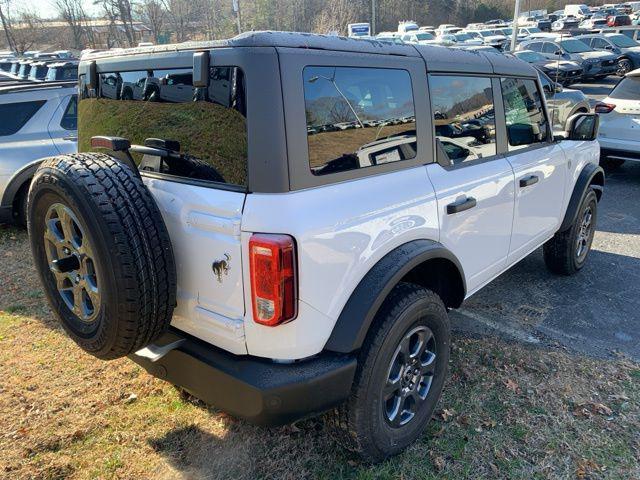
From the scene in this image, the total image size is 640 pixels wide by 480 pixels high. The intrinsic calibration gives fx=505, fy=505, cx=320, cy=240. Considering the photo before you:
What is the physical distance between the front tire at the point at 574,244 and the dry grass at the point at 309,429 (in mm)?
1372

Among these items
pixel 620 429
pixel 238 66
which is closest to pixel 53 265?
pixel 238 66

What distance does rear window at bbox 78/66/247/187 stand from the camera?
6.54 feet

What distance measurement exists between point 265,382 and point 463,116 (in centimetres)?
194

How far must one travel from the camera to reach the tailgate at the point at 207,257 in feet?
6.54

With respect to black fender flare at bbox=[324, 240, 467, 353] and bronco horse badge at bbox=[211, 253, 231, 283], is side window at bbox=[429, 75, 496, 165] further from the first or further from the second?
bronco horse badge at bbox=[211, 253, 231, 283]

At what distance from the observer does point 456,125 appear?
9.58 feet

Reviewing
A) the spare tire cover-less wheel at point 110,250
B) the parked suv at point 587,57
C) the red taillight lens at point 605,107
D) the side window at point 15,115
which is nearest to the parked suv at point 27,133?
the side window at point 15,115

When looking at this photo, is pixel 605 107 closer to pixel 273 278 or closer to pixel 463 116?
pixel 463 116

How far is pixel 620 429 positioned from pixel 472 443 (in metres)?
0.86

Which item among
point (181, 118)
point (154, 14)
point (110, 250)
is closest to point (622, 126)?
point (181, 118)

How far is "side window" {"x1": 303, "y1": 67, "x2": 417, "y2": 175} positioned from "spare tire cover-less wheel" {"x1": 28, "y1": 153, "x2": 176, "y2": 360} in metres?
0.73

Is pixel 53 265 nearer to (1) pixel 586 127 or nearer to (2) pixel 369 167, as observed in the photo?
(2) pixel 369 167

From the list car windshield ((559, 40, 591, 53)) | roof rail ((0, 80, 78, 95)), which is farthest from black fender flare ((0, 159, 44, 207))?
car windshield ((559, 40, 591, 53))

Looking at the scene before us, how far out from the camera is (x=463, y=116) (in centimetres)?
298
